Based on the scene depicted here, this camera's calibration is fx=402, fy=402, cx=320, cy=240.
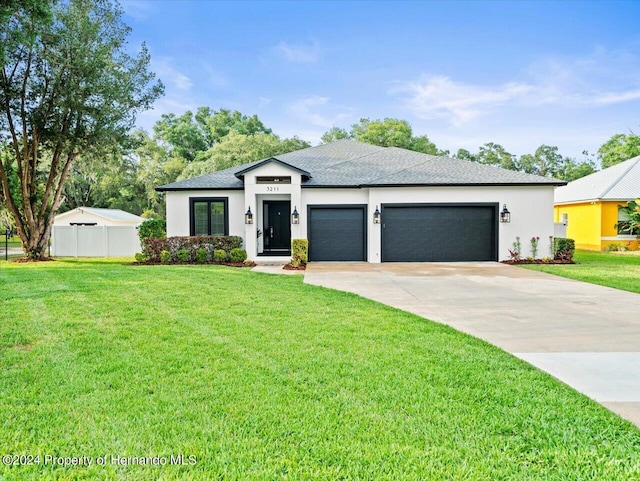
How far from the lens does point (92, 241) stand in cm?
1872

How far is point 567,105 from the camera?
→ 997 inches

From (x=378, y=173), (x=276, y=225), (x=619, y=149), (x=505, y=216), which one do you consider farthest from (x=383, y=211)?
(x=619, y=149)

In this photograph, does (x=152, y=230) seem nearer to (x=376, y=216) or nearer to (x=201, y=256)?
(x=201, y=256)

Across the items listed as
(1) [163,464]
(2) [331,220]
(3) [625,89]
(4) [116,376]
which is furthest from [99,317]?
(3) [625,89]

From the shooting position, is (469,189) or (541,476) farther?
(469,189)

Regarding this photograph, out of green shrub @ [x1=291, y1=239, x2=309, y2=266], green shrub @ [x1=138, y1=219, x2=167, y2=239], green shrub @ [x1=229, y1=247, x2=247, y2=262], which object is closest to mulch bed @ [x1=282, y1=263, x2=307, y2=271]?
green shrub @ [x1=291, y1=239, x2=309, y2=266]

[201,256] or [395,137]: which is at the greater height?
[395,137]

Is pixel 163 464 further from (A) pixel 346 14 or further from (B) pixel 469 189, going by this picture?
(A) pixel 346 14

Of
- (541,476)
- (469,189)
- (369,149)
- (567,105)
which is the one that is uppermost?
(567,105)

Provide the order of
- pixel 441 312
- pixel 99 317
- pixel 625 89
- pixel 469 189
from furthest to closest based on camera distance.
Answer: pixel 625 89 < pixel 469 189 < pixel 441 312 < pixel 99 317

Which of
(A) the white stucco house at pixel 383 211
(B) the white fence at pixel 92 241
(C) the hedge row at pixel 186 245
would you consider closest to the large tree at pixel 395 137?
(A) the white stucco house at pixel 383 211

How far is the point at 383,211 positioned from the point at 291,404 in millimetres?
12442

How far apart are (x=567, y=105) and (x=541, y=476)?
94.5 feet

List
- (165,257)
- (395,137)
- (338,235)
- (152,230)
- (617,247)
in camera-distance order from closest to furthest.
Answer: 1. (165,257)
2. (152,230)
3. (338,235)
4. (617,247)
5. (395,137)
